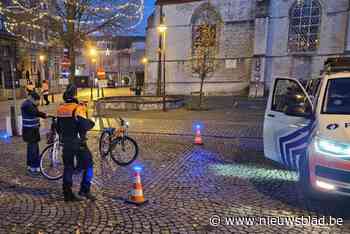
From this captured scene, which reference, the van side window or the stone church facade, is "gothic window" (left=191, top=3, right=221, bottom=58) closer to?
the stone church facade

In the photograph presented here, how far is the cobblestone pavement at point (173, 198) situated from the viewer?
399 centimetres

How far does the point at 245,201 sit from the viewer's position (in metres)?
4.81

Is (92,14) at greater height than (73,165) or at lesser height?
greater

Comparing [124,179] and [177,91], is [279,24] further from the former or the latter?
[124,179]

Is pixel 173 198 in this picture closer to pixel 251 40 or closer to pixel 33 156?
pixel 33 156

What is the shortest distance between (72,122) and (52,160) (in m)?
1.83

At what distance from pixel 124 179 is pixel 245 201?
2.45 metres

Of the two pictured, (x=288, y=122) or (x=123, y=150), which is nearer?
(x=288, y=122)

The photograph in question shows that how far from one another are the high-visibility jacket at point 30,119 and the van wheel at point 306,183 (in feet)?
17.0

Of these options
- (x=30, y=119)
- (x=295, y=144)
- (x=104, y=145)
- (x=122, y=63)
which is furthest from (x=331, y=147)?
(x=122, y=63)

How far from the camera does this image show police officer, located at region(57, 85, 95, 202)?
4.66 metres

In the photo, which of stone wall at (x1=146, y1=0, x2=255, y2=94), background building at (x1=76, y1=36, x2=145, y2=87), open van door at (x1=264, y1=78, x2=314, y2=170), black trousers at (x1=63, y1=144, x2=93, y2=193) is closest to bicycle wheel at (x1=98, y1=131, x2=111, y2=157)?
black trousers at (x1=63, y1=144, x2=93, y2=193)

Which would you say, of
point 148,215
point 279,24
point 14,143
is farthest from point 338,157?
point 279,24

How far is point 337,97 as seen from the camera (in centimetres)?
460
